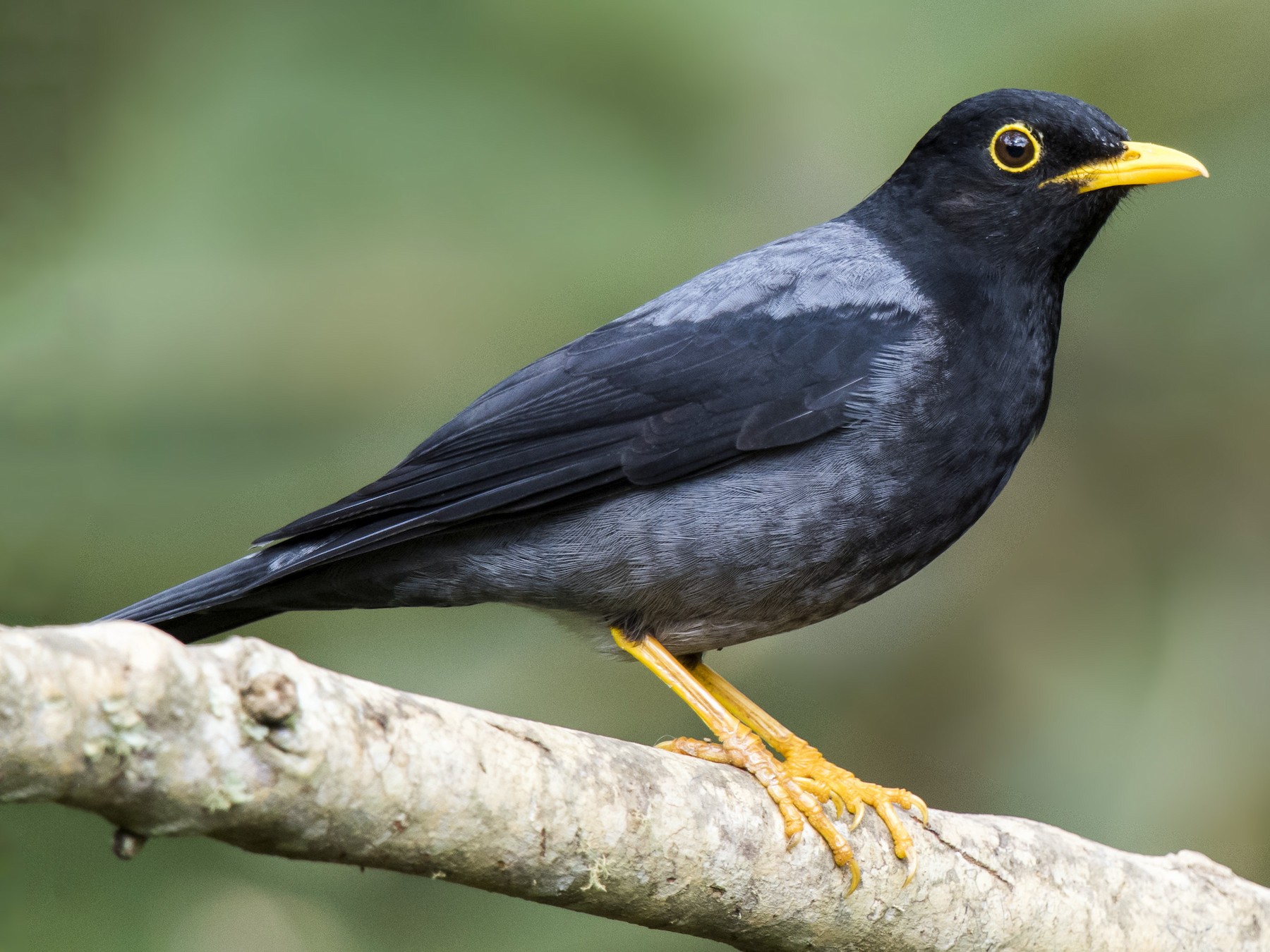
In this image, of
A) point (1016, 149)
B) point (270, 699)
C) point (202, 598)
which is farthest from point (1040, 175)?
point (270, 699)

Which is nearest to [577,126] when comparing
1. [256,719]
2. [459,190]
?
[459,190]

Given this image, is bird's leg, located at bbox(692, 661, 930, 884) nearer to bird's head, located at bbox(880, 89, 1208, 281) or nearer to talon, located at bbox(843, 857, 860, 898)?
talon, located at bbox(843, 857, 860, 898)

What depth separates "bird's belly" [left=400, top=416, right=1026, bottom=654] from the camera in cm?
398

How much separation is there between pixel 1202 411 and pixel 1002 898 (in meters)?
3.78

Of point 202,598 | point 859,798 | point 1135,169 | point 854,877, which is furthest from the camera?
point 1135,169

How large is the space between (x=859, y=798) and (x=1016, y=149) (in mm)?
2234

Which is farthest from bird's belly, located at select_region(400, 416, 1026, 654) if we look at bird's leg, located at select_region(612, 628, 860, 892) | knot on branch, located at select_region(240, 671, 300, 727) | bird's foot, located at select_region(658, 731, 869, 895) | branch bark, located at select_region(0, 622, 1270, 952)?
knot on branch, located at select_region(240, 671, 300, 727)

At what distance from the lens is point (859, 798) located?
3900 millimetres

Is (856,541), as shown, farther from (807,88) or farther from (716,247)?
(807,88)

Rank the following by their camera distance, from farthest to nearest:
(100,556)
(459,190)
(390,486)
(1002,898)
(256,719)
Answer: (459,190)
(100,556)
(390,486)
(1002,898)
(256,719)

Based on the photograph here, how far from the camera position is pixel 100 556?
6211 millimetres

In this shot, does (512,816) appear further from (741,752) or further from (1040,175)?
(1040,175)

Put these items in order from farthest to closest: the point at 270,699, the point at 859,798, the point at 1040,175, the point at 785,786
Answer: the point at 1040,175
the point at 859,798
the point at 785,786
the point at 270,699

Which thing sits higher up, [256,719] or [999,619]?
[999,619]
